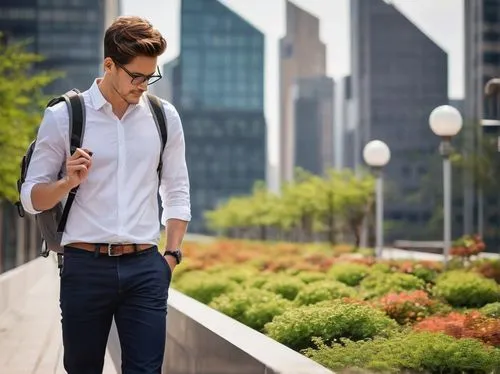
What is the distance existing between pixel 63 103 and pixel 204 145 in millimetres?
139328

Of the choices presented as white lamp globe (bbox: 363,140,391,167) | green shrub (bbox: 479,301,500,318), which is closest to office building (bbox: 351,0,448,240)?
white lamp globe (bbox: 363,140,391,167)

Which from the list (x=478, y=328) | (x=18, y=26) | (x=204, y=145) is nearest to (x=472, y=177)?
(x=18, y=26)

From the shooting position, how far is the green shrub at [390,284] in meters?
11.2

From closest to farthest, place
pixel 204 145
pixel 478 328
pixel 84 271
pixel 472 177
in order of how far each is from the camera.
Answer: pixel 84 271
pixel 478 328
pixel 472 177
pixel 204 145

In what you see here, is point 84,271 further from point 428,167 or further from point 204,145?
point 204,145

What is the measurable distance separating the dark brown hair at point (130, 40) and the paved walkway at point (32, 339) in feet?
16.2

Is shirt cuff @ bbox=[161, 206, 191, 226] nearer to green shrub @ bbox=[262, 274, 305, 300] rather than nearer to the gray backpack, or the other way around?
the gray backpack

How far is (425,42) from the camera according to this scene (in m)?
104

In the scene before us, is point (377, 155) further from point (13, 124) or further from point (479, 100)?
point (479, 100)

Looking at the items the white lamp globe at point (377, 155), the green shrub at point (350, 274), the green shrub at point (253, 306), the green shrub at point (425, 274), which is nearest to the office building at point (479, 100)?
the white lamp globe at point (377, 155)

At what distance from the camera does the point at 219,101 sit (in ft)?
488

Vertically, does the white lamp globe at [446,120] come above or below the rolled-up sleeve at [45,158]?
above

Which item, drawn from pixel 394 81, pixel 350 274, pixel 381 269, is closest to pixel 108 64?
pixel 350 274

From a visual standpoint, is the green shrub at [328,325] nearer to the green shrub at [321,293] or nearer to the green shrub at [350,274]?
the green shrub at [321,293]
